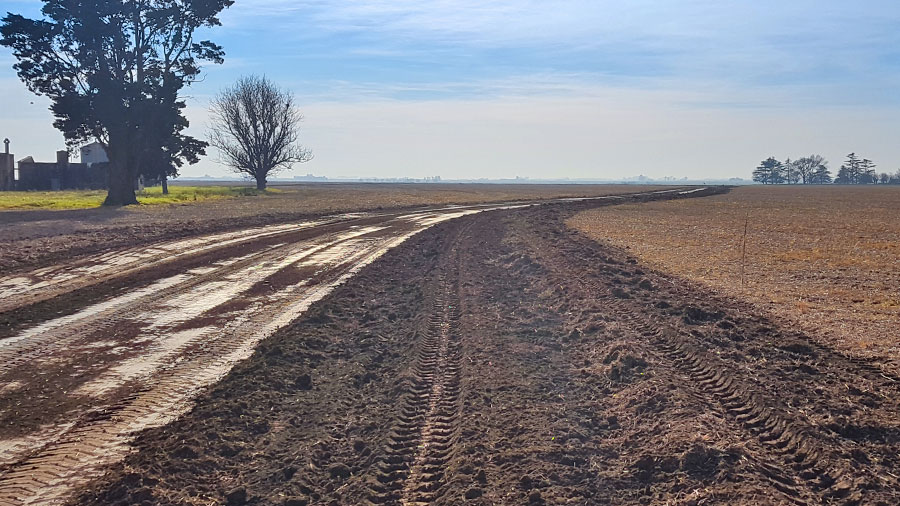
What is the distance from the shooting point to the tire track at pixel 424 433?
4.55 meters

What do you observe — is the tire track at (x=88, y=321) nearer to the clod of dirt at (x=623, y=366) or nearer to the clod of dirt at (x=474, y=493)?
the clod of dirt at (x=474, y=493)

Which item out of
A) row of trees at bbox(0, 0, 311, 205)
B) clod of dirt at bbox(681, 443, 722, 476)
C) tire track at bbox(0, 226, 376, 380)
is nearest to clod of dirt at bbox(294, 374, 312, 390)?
tire track at bbox(0, 226, 376, 380)

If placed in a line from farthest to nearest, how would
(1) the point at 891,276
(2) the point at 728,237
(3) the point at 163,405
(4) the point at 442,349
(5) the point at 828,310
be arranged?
(2) the point at 728,237 < (1) the point at 891,276 < (5) the point at 828,310 < (4) the point at 442,349 < (3) the point at 163,405

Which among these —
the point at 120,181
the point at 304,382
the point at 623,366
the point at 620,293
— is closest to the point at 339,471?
the point at 304,382

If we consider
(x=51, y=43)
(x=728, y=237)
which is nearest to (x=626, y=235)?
(x=728, y=237)

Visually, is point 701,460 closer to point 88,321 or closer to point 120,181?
point 88,321

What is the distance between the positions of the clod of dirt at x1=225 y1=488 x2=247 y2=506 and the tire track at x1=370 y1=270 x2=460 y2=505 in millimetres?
766

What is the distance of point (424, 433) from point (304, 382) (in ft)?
5.70

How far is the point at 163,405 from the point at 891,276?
44.5 feet

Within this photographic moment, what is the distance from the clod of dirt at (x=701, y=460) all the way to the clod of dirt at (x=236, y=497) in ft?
8.97

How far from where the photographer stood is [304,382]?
22.3 ft

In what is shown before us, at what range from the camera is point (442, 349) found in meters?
8.01

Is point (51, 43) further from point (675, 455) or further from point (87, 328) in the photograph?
point (675, 455)

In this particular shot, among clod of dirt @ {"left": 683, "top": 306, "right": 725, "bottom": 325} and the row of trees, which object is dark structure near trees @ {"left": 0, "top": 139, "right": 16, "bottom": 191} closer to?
the row of trees
